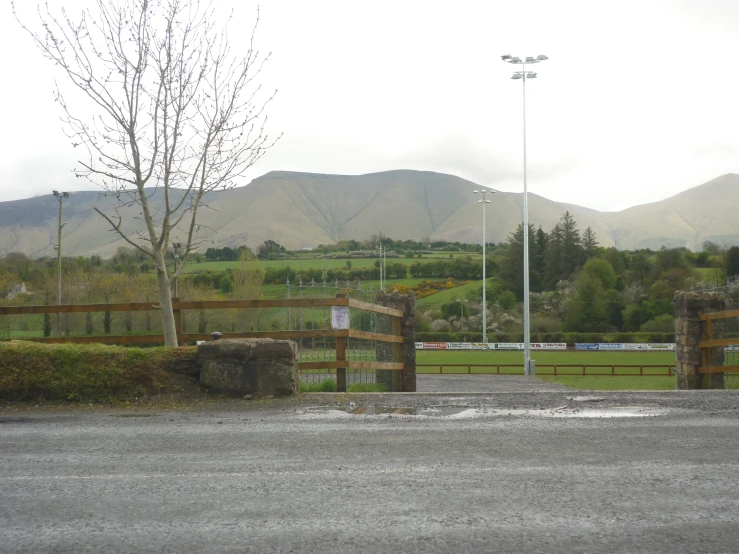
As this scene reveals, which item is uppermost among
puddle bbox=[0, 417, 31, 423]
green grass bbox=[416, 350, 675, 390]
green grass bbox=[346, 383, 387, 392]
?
puddle bbox=[0, 417, 31, 423]

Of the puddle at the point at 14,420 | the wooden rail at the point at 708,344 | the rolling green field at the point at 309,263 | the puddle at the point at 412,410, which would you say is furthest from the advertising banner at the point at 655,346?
the puddle at the point at 14,420

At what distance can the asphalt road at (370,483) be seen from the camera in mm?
3865

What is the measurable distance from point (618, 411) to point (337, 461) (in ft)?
13.9

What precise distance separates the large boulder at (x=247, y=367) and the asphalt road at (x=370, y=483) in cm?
128

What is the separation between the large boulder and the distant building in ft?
94.3

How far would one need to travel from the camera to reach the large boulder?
9.38m

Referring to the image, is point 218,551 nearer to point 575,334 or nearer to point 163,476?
point 163,476

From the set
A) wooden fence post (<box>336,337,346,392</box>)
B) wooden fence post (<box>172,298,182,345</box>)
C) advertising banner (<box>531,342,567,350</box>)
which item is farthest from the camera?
advertising banner (<box>531,342,567,350</box>)

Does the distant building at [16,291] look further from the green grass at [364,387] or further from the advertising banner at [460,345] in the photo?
the advertising banner at [460,345]

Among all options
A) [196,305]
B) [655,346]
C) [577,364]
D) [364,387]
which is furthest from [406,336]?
[655,346]

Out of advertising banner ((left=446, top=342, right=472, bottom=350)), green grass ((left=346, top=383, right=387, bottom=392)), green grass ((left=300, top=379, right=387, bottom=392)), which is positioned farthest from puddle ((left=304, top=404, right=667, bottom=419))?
advertising banner ((left=446, top=342, right=472, bottom=350))

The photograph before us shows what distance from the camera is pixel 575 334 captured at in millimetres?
84812

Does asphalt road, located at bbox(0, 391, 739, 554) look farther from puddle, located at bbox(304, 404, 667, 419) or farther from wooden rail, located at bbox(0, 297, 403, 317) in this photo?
wooden rail, located at bbox(0, 297, 403, 317)

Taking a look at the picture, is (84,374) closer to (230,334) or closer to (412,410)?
(230,334)
